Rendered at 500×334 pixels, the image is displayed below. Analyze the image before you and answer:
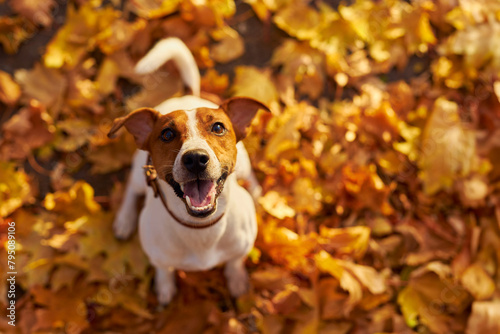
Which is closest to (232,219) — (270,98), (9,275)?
(270,98)

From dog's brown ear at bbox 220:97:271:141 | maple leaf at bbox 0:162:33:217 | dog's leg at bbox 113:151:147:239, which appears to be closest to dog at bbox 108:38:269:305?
dog's brown ear at bbox 220:97:271:141

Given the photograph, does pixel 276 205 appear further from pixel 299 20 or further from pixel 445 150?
pixel 299 20

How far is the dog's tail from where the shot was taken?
7.63ft

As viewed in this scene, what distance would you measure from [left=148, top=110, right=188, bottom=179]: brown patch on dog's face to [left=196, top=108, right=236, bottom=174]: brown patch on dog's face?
7 cm

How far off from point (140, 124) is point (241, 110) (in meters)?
0.46

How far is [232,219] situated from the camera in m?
2.03

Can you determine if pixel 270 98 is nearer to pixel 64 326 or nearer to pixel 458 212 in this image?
pixel 458 212

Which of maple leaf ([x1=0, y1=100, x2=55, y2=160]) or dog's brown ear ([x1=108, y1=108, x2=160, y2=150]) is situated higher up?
dog's brown ear ([x1=108, y1=108, x2=160, y2=150])

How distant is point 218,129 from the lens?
174 cm

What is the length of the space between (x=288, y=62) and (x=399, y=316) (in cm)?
200

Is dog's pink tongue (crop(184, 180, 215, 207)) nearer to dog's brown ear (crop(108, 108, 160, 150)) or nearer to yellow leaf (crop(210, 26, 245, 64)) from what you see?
dog's brown ear (crop(108, 108, 160, 150))

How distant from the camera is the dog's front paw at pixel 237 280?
8.59 ft

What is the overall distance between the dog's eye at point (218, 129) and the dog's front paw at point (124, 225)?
1276 mm

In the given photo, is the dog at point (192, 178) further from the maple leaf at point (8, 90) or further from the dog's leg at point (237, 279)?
the maple leaf at point (8, 90)
